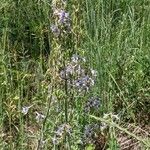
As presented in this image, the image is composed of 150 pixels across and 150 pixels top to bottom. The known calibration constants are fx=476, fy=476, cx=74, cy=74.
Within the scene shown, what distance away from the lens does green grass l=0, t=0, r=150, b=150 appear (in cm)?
219

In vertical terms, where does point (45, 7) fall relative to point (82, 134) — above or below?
above

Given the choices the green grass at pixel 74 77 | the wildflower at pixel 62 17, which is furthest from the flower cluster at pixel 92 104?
the wildflower at pixel 62 17

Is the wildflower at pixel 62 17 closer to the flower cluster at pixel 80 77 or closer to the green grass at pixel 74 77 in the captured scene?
the green grass at pixel 74 77

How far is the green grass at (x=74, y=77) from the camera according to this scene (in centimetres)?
219

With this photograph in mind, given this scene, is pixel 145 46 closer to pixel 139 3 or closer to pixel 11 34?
pixel 139 3

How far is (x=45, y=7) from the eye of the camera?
10.5 feet

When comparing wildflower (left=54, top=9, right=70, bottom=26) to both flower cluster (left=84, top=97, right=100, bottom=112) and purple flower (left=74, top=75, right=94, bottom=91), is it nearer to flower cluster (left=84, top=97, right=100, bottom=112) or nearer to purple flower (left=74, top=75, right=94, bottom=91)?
purple flower (left=74, top=75, right=94, bottom=91)

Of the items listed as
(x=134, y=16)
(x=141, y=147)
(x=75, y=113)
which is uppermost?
(x=134, y=16)

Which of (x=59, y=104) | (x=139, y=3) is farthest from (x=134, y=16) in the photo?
(x=59, y=104)

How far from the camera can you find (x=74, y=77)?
2.21 metres

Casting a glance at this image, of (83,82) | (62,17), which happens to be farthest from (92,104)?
(62,17)

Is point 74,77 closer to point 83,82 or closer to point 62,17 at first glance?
point 83,82

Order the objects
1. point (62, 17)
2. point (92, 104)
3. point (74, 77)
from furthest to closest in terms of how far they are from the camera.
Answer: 1. point (92, 104)
2. point (74, 77)
3. point (62, 17)

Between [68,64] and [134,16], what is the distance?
146 cm
